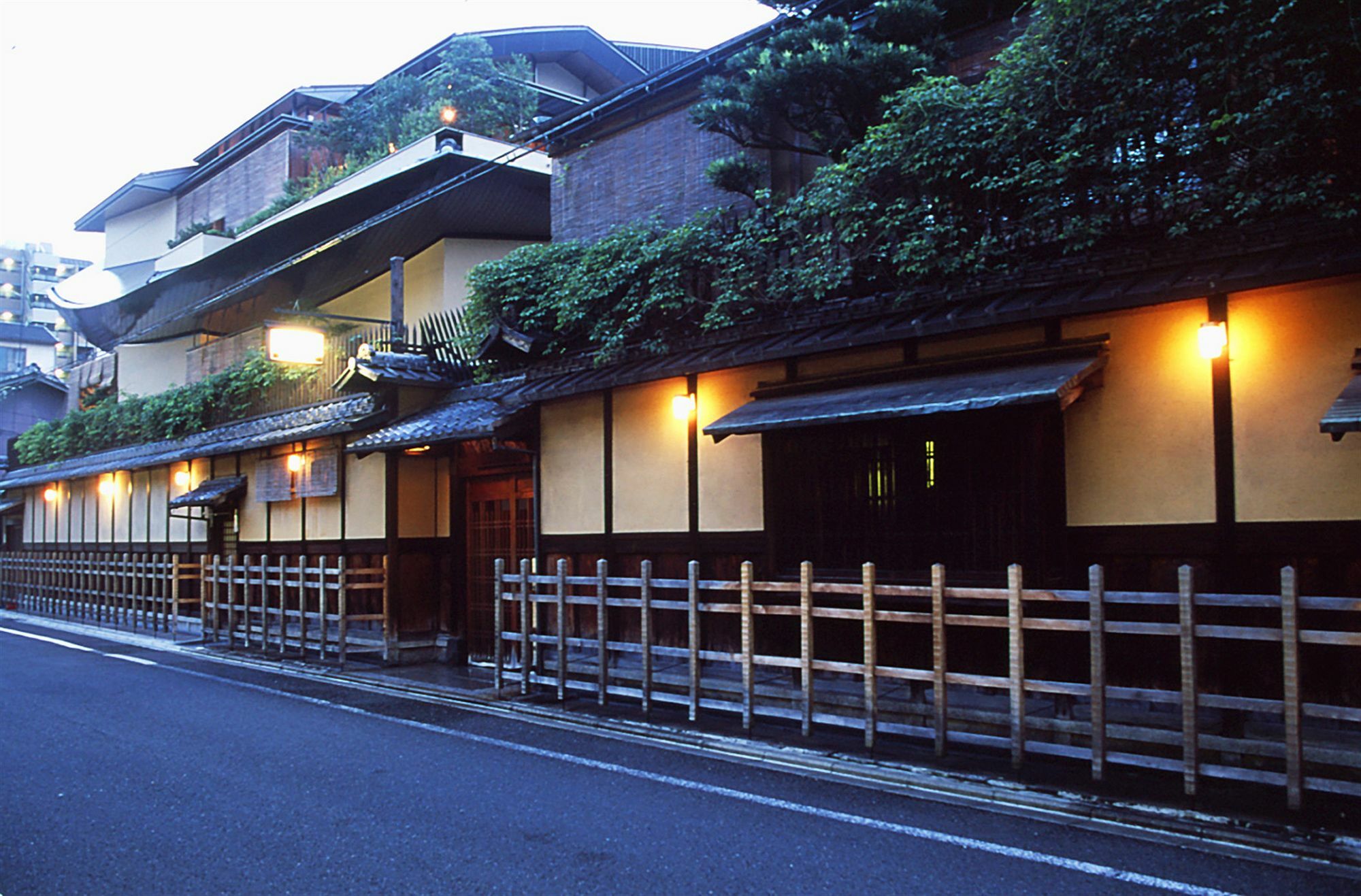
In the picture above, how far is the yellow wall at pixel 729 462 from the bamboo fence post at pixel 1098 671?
169 inches

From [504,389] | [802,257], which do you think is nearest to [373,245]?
[504,389]

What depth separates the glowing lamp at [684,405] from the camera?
11336 millimetres

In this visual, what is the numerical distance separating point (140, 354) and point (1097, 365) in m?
35.0

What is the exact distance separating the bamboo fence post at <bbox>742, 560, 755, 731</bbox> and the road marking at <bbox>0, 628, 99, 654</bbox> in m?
13.9

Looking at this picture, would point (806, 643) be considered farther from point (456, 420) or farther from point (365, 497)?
point (365, 497)

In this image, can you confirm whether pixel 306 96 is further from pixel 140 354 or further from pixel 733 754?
pixel 733 754

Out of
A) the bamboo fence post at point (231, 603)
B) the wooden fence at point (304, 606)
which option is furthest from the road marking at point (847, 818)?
the bamboo fence post at point (231, 603)

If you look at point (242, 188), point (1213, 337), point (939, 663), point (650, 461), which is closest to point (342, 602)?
point (650, 461)

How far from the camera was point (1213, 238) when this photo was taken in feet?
24.0

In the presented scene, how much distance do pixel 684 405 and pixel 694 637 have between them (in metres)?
3.20

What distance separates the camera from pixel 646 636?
992 cm

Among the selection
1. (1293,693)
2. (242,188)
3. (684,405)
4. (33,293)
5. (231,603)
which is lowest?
(231,603)

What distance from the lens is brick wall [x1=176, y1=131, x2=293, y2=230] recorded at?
31.0 meters

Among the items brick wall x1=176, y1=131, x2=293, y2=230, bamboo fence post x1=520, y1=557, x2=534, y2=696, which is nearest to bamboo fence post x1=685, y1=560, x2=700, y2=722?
bamboo fence post x1=520, y1=557, x2=534, y2=696
